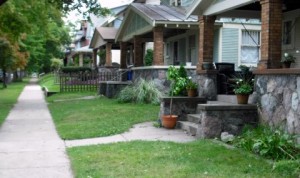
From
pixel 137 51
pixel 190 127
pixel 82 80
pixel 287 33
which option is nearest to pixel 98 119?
pixel 190 127

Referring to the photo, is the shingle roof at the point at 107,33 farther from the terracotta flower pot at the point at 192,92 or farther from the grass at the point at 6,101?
the terracotta flower pot at the point at 192,92

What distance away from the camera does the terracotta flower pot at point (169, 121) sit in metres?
11.5

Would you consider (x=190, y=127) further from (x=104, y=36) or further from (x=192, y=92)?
(x=104, y=36)

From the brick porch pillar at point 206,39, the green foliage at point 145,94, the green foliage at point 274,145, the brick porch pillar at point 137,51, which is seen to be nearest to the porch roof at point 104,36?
the brick porch pillar at point 137,51

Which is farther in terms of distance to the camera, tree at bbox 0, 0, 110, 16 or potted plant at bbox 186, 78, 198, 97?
tree at bbox 0, 0, 110, 16

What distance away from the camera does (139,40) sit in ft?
73.5

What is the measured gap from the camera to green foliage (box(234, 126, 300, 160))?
24.2 feet

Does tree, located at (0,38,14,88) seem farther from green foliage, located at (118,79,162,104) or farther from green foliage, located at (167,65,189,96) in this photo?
green foliage, located at (167,65,189,96)

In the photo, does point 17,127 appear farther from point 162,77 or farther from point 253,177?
point 253,177

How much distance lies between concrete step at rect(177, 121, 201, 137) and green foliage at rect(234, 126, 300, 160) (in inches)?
63.2

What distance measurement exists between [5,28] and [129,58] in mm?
13225

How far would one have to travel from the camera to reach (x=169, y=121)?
452 inches

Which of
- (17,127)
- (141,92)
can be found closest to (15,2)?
(141,92)

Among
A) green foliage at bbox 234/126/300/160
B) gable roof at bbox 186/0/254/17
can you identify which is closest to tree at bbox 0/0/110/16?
gable roof at bbox 186/0/254/17
